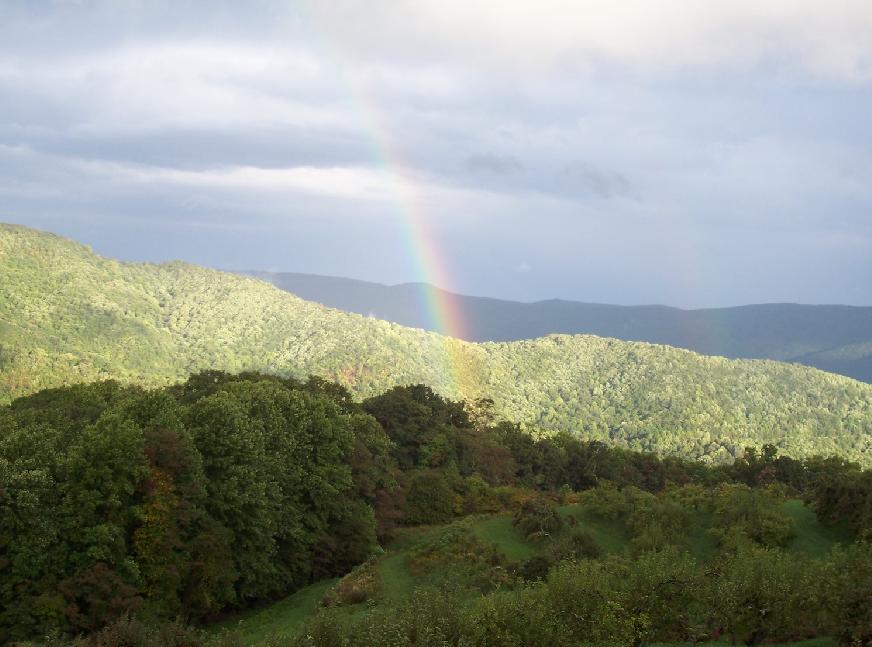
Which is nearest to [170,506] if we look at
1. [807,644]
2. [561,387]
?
[807,644]

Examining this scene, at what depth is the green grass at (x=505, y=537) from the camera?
39.7 metres

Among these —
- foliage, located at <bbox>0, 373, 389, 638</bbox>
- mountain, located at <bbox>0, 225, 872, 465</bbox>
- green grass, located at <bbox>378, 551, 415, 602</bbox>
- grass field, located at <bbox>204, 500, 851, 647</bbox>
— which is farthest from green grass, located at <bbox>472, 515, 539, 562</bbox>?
mountain, located at <bbox>0, 225, 872, 465</bbox>

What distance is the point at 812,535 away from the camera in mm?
39062

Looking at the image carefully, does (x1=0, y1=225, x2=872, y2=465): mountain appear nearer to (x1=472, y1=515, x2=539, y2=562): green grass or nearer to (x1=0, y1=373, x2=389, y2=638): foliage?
(x1=0, y1=373, x2=389, y2=638): foliage

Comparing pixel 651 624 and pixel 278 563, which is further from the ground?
pixel 651 624

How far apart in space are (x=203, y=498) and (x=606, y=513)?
72.3 feet

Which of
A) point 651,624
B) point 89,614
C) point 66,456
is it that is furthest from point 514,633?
point 66,456

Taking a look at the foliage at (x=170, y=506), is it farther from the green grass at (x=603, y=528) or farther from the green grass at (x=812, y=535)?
the green grass at (x=812, y=535)

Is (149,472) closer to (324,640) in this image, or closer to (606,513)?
(324,640)

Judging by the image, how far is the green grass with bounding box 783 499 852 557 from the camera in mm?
37594

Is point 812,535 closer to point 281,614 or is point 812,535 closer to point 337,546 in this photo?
point 337,546

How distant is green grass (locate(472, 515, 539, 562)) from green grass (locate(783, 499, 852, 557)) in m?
12.5

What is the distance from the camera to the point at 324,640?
21.0 meters

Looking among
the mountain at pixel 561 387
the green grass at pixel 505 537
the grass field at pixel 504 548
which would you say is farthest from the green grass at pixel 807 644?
the mountain at pixel 561 387
